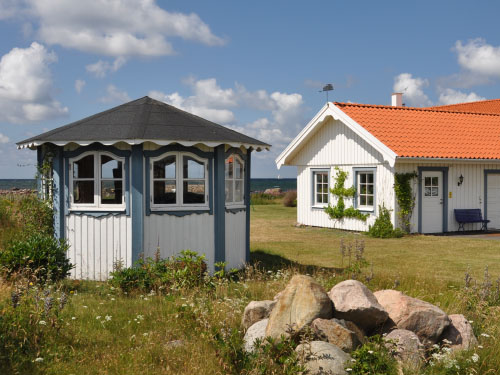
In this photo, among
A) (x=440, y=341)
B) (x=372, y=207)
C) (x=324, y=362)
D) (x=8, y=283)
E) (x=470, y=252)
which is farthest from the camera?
(x=372, y=207)

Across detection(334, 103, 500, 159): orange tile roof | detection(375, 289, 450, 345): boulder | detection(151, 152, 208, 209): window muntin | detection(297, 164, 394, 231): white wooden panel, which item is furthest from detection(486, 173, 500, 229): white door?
detection(375, 289, 450, 345): boulder

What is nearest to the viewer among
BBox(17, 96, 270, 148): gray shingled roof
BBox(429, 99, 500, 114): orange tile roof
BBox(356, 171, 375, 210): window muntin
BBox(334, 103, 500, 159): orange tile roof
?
BBox(17, 96, 270, 148): gray shingled roof

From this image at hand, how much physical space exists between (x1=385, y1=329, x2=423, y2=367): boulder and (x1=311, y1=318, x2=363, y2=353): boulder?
15.2 inches

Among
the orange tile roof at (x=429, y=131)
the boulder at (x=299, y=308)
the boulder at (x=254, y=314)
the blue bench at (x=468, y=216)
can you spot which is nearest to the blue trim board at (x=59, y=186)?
the boulder at (x=254, y=314)

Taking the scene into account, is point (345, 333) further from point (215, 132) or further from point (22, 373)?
point (215, 132)

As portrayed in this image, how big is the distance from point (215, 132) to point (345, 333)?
661 centimetres

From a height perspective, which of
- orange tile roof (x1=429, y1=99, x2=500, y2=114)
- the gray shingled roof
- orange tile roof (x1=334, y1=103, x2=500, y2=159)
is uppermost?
orange tile roof (x1=429, y1=99, x2=500, y2=114)

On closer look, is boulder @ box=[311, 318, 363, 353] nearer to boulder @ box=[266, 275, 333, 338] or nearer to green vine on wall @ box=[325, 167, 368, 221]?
boulder @ box=[266, 275, 333, 338]

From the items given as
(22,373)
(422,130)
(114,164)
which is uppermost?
(422,130)

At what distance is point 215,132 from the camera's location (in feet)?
37.7

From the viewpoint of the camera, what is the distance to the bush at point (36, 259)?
9.44 metres

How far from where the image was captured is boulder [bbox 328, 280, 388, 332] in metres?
6.05

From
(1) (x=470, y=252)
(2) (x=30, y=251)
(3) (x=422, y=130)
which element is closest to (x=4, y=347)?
(2) (x=30, y=251)

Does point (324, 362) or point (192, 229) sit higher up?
point (192, 229)
